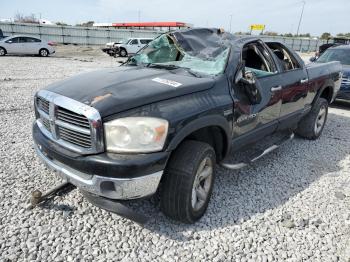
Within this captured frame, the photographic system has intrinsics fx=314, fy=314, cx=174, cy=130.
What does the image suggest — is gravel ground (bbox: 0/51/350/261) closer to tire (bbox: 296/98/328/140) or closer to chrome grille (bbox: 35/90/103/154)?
chrome grille (bbox: 35/90/103/154)

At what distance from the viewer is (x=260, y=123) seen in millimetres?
3840

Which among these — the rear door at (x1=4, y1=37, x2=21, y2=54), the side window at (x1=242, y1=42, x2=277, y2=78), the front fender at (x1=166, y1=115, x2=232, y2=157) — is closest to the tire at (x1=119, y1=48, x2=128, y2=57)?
the rear door at (x1=4, y1=37, x2=21, y2=54)

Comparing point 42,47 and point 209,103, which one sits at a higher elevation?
point 209,103

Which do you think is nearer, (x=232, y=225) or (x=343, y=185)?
(x=232, y=225)

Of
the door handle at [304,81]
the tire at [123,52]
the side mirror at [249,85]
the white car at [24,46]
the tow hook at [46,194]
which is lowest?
the tire at [123,52]

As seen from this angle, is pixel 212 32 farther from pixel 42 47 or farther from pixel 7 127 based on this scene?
pixel 42 47

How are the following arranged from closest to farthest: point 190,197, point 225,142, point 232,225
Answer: point 190,197 < point 232,225 < point 225,142

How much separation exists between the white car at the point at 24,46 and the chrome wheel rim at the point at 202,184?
2117cm

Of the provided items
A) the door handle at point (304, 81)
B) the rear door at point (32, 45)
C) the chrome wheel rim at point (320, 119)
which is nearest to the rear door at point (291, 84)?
the door handle at point (304, 81)

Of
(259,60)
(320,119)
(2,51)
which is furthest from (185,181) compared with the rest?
(2,51)

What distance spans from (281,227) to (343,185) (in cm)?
149

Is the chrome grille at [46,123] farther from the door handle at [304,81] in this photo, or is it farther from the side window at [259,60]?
the door handle at [304,81]

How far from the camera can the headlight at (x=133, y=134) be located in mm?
2449

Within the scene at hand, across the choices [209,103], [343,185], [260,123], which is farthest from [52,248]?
[343,185]
